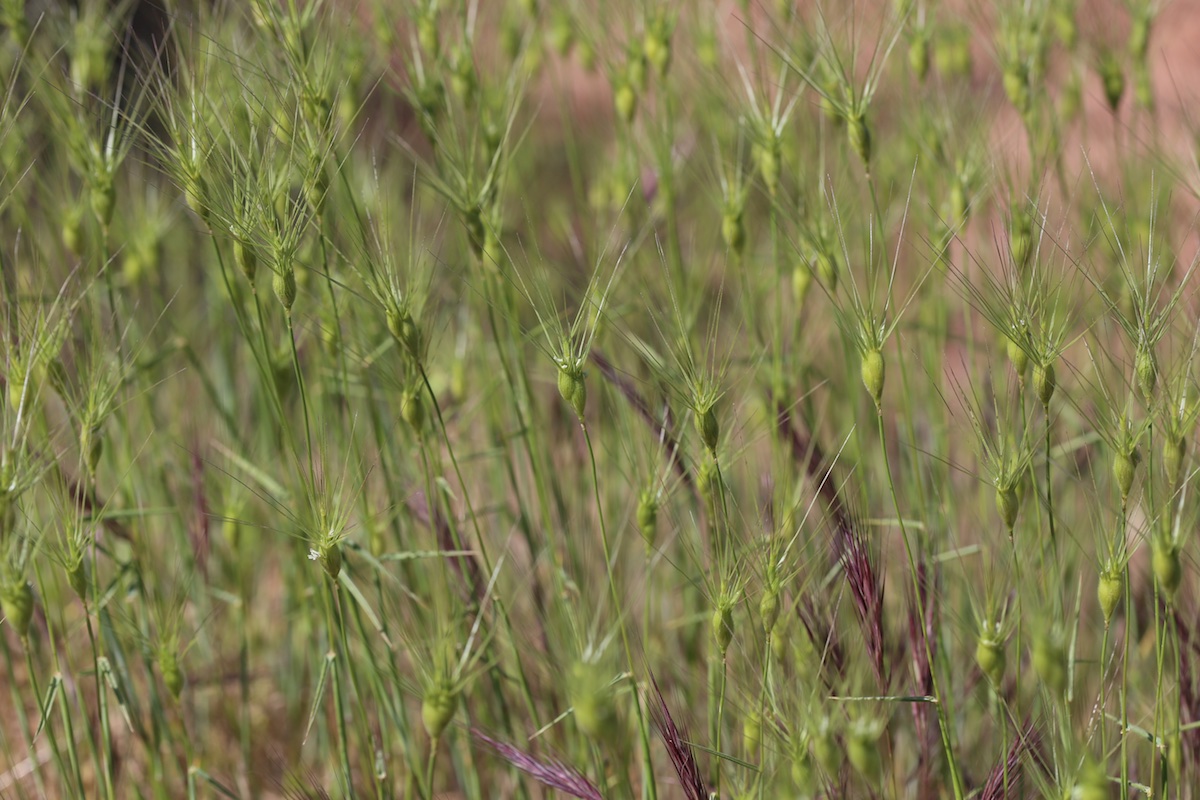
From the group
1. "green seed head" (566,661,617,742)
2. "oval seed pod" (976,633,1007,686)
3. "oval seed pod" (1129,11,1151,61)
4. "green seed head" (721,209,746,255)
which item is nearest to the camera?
"green seed head" (566,661,617,742)

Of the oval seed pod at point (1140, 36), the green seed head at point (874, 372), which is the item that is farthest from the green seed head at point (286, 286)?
the oval seed pod at point (1140, 36)

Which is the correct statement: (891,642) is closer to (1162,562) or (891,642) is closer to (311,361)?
(1162,562)

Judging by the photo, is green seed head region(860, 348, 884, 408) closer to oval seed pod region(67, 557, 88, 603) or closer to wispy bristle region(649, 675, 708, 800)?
wispy bristle region(649, 675, 708, 800)

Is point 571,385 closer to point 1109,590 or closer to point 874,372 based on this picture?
point 874,372

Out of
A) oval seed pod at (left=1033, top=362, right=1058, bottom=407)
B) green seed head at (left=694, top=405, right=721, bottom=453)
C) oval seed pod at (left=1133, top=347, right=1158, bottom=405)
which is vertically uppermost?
oval seed pod at (left=1133, top=347, right=1158, bottom=405)

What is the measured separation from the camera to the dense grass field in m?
0.79

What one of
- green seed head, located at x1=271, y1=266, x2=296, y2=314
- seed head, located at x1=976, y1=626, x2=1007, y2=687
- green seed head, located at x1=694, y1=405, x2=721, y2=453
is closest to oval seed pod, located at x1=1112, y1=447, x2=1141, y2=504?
seed head, located at x1=976, y1=626, x2=1007, y2=687

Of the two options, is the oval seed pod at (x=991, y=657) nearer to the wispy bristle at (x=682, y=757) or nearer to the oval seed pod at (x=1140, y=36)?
the wispy bristle at (x=682, y=757)

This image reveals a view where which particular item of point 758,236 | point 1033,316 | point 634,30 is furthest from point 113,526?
point 758,236

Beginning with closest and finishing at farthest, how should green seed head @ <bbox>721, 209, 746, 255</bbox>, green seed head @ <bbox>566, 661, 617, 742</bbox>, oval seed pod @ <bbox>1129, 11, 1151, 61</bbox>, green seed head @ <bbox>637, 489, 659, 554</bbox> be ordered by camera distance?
green seed head @ <bbox>566, 661, 617, 742</bbox>
green seed head @ <bbox>637, 489, 659, 554</bbox>
green seed head @ <bbox>721, 209, 746, 255</bbox>
oval seed pod @ <bbox>1129, 11, 1151, 61</bbox>

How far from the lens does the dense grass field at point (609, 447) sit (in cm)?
79

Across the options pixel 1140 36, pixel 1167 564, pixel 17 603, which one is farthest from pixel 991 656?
pixel 1140 36

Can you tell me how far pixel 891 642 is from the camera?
1.00 m

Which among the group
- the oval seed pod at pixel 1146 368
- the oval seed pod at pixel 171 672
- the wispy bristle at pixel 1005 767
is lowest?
the oval seed pod at pixel 171 672
